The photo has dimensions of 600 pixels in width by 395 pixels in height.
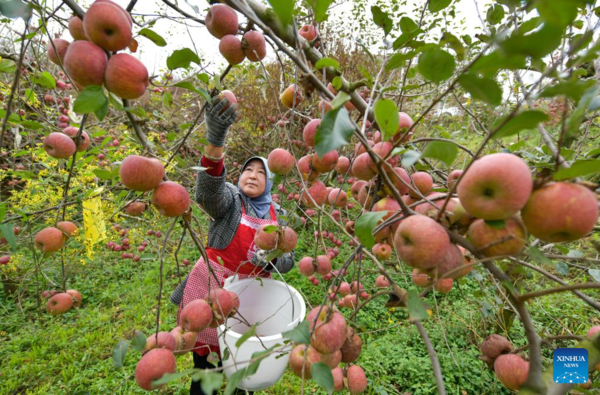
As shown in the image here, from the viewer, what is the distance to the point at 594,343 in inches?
19.8

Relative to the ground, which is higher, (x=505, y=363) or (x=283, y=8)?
(x=283, y=8)

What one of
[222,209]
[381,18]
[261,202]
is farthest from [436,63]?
[261,202]

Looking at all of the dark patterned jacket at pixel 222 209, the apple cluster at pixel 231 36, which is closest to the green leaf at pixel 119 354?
the apple cluster at pixel 231 36

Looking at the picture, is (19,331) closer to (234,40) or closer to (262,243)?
(262,243)

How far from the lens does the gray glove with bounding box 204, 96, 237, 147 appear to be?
1.18m

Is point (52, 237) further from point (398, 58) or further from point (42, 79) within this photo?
point (398, 58)

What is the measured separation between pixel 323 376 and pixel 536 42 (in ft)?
2.00

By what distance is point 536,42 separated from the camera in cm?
33

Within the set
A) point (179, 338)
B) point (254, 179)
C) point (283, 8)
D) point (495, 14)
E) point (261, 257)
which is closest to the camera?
point (283, 8)

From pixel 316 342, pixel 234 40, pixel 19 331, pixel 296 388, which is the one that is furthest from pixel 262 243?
pixel 19 331

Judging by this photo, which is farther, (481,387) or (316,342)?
(481,387)

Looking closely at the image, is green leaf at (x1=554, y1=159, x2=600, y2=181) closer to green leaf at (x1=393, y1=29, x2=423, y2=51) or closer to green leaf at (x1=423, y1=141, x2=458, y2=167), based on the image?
green leaf at (x1=423, y1=141, x2=458, y2=167)

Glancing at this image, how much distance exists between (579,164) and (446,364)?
2287 millimetres

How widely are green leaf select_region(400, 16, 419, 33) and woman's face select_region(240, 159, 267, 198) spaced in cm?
149
